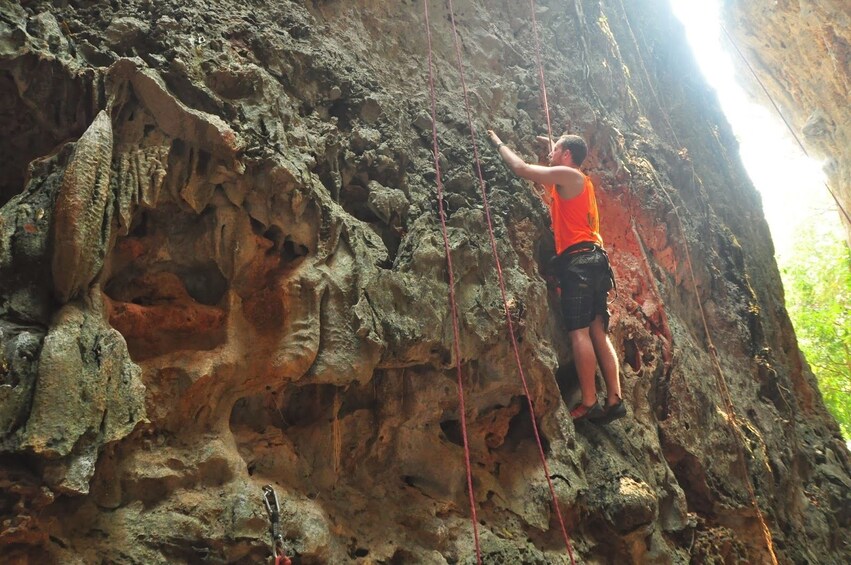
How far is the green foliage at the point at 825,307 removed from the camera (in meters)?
13.7

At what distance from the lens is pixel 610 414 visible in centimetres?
443

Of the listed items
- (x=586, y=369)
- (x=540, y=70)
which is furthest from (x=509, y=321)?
(x=540, y=70)

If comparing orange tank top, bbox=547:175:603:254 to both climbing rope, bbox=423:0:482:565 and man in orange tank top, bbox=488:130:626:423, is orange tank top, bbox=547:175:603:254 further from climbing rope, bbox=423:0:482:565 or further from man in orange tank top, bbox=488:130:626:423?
climbing rope, bbox=423:0:482:565

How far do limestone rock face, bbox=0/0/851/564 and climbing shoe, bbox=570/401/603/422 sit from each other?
0.14m

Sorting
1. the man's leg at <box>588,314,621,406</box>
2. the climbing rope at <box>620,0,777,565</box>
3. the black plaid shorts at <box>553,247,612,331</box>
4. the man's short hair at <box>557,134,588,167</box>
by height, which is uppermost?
the man's short hair at <box>557,134,588,167</box>

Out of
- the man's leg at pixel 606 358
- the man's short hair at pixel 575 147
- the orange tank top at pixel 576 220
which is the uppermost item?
the man's short hair at pixel 575 147

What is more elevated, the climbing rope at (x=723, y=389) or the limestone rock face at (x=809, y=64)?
the limestone rock face at (x=809, y=64)

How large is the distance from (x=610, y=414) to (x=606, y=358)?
38 centimetres

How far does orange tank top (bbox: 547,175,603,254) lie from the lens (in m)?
4.55

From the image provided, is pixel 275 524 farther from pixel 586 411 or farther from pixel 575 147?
pixel 575 147

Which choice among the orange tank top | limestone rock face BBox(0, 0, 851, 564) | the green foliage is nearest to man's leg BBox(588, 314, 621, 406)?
limestone rock face BBox(0, 0, 851, 564)

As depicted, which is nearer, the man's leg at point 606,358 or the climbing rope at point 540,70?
the man's leg at point 606,358

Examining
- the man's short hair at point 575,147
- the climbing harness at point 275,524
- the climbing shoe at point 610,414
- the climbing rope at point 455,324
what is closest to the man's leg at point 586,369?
the climbing shoe at point 610,414

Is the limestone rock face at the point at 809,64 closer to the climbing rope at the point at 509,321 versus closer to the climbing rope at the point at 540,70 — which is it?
the climbing rope at the point at 540,70
